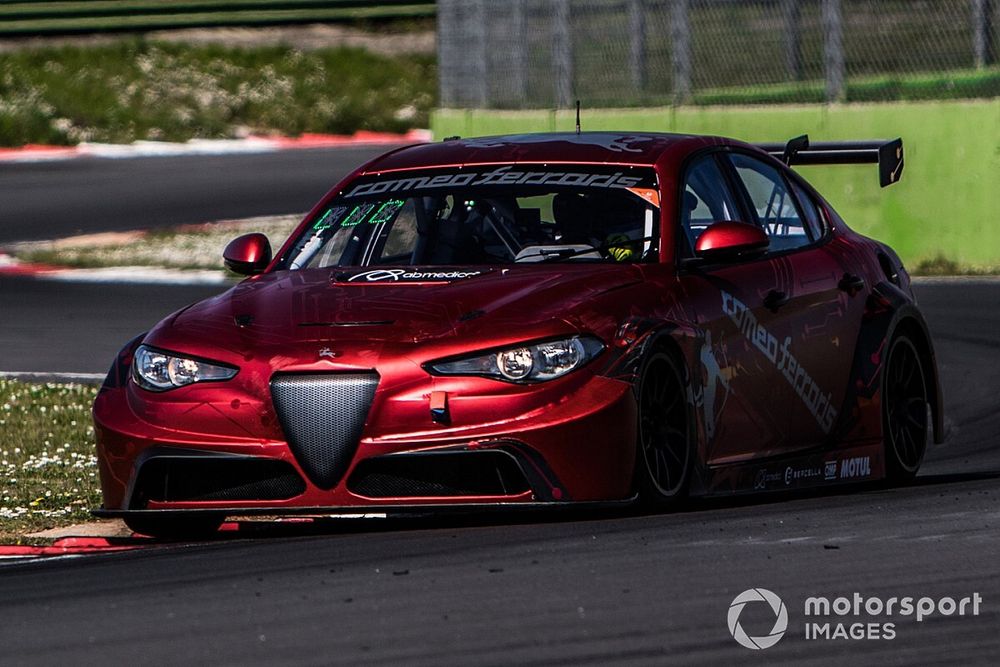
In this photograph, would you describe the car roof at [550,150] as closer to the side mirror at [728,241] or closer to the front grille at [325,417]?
the side mirror at [728,241]

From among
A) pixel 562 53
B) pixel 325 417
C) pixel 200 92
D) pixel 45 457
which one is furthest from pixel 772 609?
pixel 200 92

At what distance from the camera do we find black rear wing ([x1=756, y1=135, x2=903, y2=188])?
9.47 meters

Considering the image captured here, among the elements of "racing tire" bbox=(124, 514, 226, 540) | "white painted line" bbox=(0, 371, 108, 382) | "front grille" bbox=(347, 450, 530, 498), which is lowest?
"white painted line" bbox=(0, 371, 108, 382)

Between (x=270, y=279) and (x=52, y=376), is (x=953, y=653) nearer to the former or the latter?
(x=270, y=279)

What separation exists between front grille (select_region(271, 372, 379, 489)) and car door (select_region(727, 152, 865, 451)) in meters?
1.83

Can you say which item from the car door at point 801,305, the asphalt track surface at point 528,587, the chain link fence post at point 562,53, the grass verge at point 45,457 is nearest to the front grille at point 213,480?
the asphalt track surface at point 528,587

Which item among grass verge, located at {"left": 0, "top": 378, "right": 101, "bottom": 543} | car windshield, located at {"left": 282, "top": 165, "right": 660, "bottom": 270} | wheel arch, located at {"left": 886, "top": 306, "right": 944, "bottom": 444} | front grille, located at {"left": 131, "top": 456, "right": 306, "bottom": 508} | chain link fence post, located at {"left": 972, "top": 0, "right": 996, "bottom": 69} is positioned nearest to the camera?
front grille, located at {"left": 131, "top": 456, "right": 306, "bottom": 508}

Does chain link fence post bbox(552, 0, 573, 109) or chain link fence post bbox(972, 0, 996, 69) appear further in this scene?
chain link fence post bbox(552, 0, 573, 109)

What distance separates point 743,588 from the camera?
6000 millimetres

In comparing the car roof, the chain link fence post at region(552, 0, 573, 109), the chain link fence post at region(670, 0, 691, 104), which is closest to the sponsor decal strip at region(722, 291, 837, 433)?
the car roof

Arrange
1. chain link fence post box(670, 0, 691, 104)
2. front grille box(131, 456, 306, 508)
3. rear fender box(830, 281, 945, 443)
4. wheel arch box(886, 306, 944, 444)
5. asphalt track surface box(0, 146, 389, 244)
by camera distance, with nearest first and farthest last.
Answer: front grille box(131, 456, 306, 508), rear fender box(830, 281, 945, 443), wheel arch box(886, 306, 944, 444), chain link fence post box(670, 0, 691, 104), asphalt track surface box(0, 146, 389, 244)

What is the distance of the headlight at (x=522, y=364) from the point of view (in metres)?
7.07

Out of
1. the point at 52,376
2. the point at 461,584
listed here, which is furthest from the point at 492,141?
the point at 52,376

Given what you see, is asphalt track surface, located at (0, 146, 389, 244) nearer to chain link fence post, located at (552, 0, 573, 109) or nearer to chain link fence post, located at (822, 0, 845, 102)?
chain link fence post, located at (552, 0, 573, 109)
